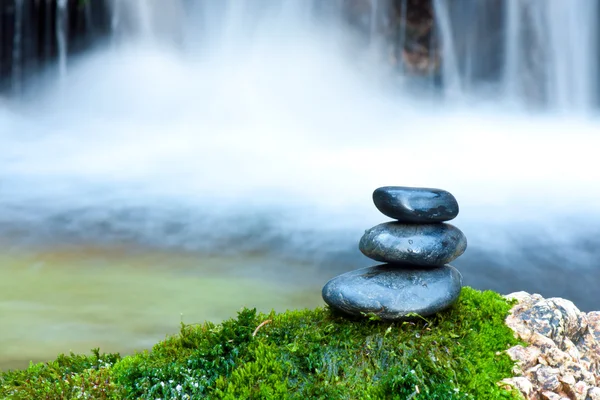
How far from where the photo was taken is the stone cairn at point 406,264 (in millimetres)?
4277

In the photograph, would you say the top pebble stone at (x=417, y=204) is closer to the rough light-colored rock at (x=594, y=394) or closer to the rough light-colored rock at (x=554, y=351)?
the rough light-colored rock at (x=554, y=351)

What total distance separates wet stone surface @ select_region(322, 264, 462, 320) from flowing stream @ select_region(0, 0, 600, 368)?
2452 millimetres

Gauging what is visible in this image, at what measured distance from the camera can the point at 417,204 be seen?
14.5ft

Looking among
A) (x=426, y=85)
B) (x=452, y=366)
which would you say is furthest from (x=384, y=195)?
(x=426, y=85)

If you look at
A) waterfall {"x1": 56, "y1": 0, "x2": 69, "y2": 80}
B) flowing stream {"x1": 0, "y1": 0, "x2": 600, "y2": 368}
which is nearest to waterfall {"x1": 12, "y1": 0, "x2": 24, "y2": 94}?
flowing stream {"x1": 0, "y1": 0, "x2": 600, "y2": 368}

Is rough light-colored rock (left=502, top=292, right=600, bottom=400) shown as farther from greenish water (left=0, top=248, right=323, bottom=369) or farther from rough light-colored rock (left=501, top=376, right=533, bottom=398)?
greenish water (left=0, top=248, right=323, bottom=369)

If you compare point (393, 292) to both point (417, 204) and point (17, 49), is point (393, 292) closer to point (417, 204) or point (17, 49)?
point (417, 204)

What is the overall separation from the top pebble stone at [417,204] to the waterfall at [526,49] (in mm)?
15029

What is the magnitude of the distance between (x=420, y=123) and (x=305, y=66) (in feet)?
13.9

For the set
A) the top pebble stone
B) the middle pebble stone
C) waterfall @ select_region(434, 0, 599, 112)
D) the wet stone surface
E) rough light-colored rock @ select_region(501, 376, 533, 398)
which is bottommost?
rough light-colored rock @ select_region(501, 376, 533, 398)

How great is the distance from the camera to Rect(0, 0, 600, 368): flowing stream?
7.32 m

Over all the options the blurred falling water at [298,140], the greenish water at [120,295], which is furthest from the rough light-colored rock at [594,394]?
the blurred falling water at [298,140]

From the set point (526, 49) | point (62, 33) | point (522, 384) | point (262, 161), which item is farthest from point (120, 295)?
point (526, 49)

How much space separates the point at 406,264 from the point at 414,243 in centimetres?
19
